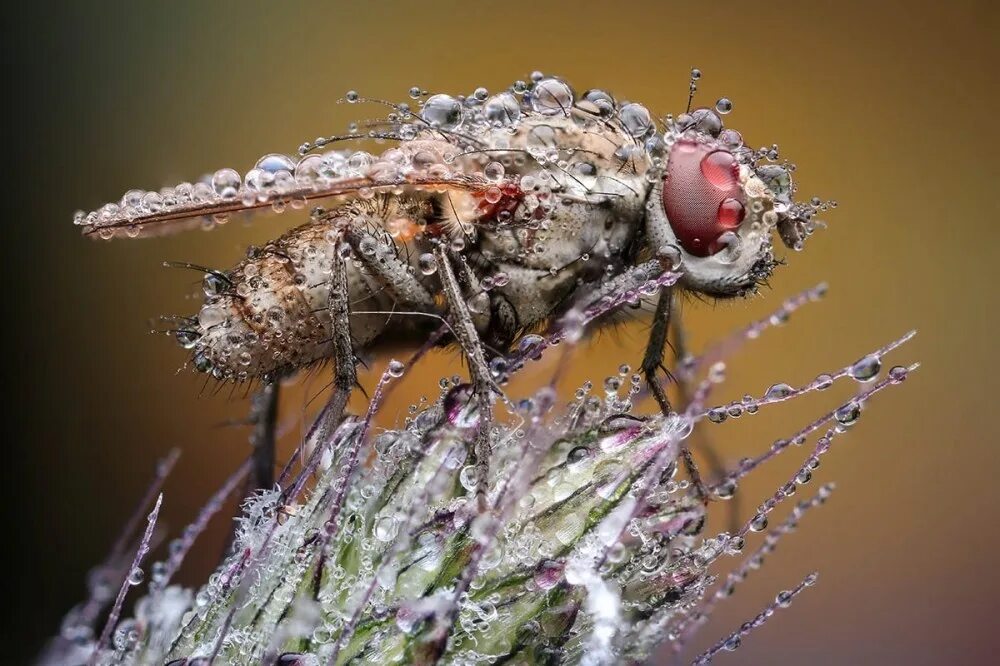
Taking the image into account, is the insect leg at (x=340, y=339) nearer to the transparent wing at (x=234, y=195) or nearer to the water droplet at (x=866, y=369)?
the transparent wing at (x=234, y=195)

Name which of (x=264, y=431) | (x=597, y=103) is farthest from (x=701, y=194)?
(x=264, y=431)

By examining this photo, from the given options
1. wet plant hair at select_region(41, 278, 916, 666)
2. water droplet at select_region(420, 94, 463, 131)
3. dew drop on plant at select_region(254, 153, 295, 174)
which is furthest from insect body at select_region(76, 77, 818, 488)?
wet plant hair at select_region(41, 278, 916, 666)

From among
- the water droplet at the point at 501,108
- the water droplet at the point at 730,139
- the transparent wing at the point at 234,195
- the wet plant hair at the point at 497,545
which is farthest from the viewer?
the water droplet at the point at 730,139

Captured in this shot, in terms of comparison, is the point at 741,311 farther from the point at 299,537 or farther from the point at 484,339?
the point at 299,537

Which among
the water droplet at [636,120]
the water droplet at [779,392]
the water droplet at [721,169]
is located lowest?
the water droplet at [779,392]

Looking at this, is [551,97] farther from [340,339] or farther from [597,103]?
[340,339]

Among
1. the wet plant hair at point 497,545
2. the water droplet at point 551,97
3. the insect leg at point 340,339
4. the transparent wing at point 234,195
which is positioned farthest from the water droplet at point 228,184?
the water droplet at point 551,97

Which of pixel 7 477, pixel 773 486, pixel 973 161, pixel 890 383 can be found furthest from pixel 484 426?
pixel 973 161
